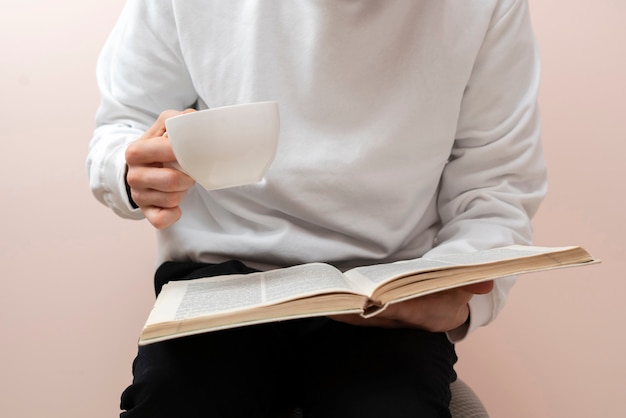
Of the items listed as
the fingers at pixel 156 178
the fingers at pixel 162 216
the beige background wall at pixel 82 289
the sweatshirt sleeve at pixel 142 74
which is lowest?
the beige background wall at pixel 82 289

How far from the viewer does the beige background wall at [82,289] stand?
140 cm

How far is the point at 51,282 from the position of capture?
4.64 ft

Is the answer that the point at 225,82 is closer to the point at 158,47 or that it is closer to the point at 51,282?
the point at 158,47

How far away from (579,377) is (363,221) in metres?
0.80

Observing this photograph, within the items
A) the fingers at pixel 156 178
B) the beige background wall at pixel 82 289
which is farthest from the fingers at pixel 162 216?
the beige background wall at pixel 82 289

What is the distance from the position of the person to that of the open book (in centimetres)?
18

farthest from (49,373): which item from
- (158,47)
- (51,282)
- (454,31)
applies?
(454,31)

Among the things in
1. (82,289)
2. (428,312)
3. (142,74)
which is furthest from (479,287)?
(82,289)

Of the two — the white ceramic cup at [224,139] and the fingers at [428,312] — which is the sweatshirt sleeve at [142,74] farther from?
the fingers at [428,312]

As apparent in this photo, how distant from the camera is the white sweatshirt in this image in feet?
2.95

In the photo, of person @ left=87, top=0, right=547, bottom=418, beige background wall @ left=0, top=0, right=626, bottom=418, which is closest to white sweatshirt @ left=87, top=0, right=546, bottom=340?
person @ left=87, top=0, right=547, bottom=418

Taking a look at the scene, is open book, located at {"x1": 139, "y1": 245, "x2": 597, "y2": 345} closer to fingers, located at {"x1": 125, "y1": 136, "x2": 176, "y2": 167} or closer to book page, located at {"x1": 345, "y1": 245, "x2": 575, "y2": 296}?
book page, located at {"x1": 345, "y1": 245, "x2": 575, "y2": 296}

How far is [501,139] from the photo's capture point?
3.05 feet

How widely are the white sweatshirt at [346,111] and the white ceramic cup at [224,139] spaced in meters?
0.20
